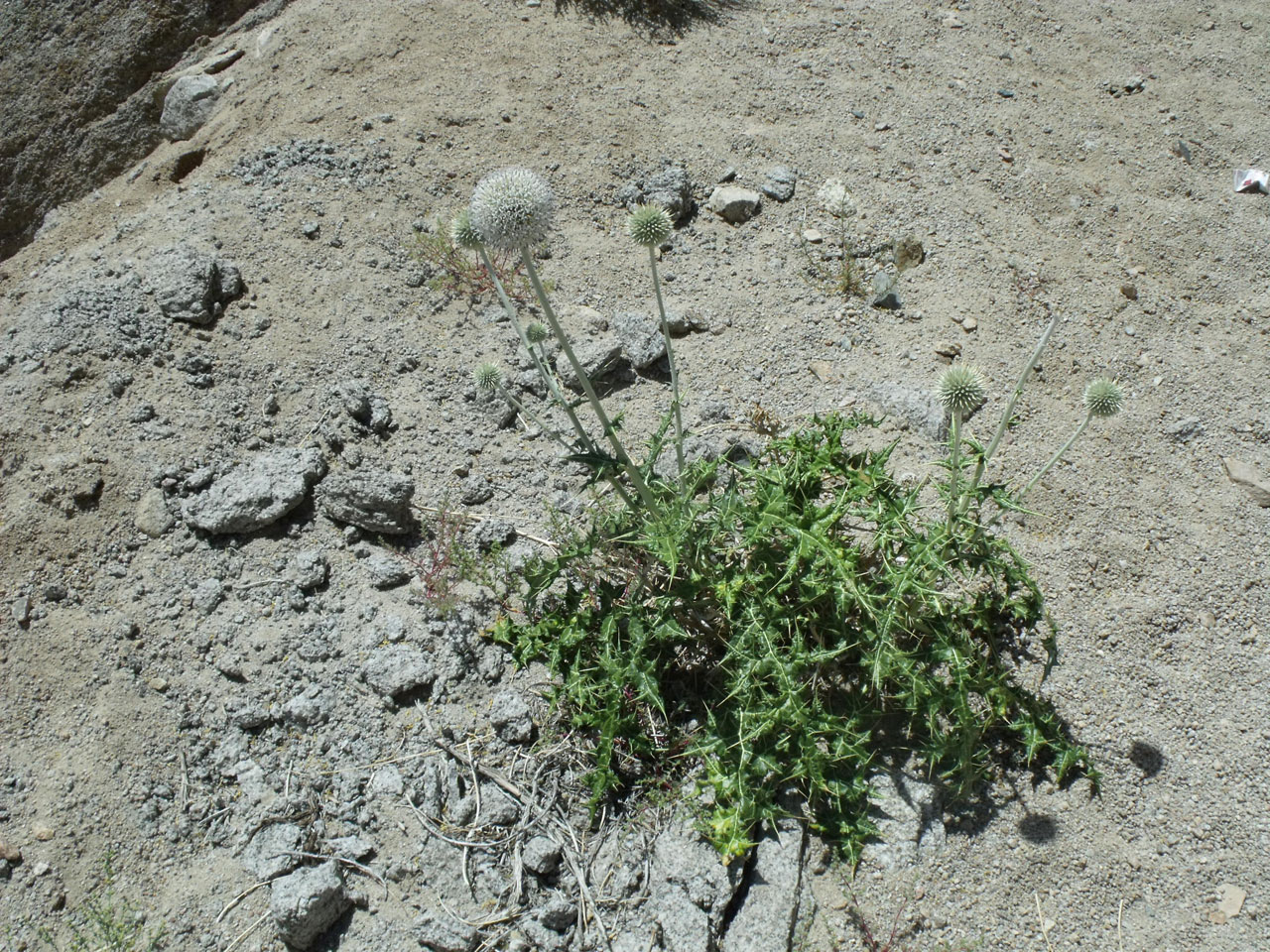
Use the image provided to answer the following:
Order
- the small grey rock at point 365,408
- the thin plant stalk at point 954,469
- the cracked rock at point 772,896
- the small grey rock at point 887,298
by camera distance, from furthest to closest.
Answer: the small grey rock at point 887,298, the small grey rock at point 365,408, the thin plant stalk at point 954,469, the cracked rock at point 772,896

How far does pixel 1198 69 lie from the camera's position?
247 inches

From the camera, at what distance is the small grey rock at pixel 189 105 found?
6.38 m

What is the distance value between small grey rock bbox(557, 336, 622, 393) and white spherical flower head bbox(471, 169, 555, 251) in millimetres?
1515

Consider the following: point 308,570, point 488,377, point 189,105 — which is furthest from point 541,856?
point 189,105

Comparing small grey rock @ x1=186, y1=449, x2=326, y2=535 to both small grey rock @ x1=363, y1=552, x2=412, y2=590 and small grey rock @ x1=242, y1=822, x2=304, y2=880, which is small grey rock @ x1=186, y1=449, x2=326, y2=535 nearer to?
small grey rock @ x1=363, y1=552, x2=412, y2=590

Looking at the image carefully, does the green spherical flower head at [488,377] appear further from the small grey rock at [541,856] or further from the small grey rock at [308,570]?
the small grey rock at [541,856]

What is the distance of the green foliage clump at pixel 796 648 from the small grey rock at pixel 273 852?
99cm

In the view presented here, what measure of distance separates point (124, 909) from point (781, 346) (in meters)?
3.71

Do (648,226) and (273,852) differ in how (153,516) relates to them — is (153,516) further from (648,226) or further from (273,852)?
(648,226)

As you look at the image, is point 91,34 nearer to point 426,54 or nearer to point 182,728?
point 426,54

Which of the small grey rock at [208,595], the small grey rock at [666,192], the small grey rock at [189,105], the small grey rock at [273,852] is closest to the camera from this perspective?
the small grey rock at [273,852]

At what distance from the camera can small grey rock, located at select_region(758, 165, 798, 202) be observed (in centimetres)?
543

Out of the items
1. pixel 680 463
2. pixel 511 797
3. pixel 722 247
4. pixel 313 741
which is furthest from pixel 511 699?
pixel 722 247

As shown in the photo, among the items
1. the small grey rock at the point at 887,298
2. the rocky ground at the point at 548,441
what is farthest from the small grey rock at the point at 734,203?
the small grey rock at the point at 887,298
